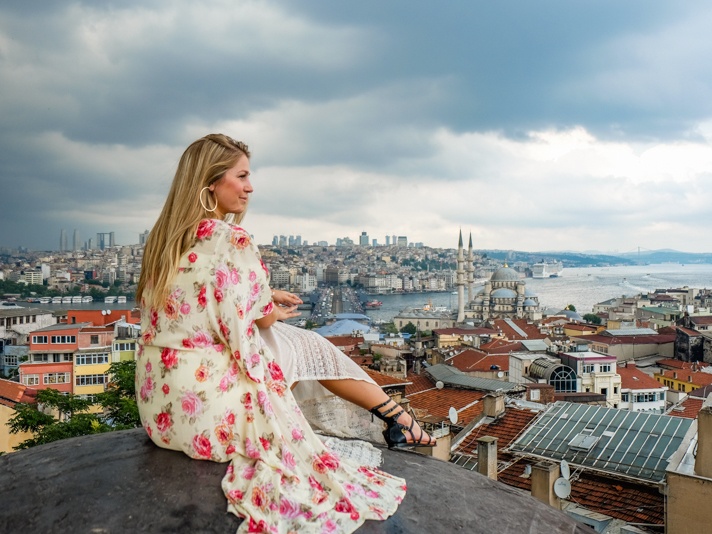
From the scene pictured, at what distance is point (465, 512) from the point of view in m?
2.06

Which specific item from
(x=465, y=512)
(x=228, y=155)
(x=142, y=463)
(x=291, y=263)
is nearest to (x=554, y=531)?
(x=465, y=512)

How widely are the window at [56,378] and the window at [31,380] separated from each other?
0.83 ft

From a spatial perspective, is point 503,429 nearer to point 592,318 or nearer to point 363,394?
point 363,394

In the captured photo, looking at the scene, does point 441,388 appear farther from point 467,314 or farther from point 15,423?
point 467,314

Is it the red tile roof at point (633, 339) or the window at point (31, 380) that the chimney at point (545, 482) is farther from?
the red tile roof at point (633, 339)

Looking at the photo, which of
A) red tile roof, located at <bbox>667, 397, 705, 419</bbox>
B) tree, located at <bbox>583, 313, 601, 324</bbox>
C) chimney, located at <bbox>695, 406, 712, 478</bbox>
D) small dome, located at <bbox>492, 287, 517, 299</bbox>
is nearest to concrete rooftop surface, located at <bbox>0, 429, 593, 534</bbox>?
chimney, located at <bbox>695, 406, 712, 478</bbox>

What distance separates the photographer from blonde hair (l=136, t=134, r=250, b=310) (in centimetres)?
210

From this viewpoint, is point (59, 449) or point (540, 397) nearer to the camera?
point (59, 449)

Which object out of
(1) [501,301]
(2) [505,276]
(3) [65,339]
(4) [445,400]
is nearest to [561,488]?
(4) [445,400]

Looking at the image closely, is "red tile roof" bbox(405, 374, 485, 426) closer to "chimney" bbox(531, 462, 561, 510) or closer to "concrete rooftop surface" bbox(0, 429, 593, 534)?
"chimney" bbox(531, 462, 561, 510)

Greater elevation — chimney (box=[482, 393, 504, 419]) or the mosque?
chimney (box=[482, 393, 504, 419])

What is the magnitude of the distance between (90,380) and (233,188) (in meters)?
20.6

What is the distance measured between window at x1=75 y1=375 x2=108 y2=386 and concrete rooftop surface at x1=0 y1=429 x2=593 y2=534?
65.3ft

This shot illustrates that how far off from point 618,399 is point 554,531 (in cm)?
2146
